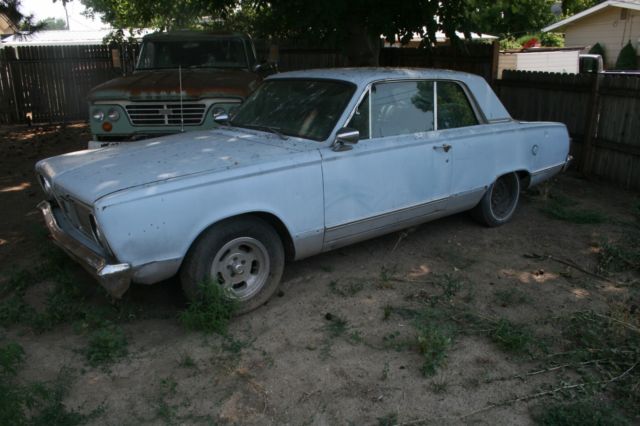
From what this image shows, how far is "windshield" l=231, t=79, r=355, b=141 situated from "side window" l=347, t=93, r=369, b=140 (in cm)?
12

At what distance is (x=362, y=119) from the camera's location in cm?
489

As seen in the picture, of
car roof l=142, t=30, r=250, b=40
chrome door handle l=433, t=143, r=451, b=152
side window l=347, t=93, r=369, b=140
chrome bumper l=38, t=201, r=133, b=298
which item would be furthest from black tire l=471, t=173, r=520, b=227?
car roof l=142, t=30, r=250, b=40

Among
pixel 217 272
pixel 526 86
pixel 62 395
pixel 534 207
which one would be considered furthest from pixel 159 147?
pixel 526 86

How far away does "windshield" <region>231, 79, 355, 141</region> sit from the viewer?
4832 mm

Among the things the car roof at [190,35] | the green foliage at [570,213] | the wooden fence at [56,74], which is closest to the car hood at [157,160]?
the green foliage at [570,213]

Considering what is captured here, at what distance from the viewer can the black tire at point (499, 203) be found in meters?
6.11

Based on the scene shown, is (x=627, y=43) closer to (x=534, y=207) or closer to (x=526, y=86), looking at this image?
(x=526, y=86)

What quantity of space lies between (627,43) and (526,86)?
67.3 ft

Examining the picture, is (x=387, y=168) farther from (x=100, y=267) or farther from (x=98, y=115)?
(x=98, y=115)

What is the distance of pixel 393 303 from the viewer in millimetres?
4574

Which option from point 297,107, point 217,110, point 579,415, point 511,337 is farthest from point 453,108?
point 579,415

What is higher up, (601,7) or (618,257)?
(601,7)

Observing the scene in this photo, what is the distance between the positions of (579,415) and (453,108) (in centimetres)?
321

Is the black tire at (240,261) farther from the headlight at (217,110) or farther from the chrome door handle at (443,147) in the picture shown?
the headlight at (217,110)
